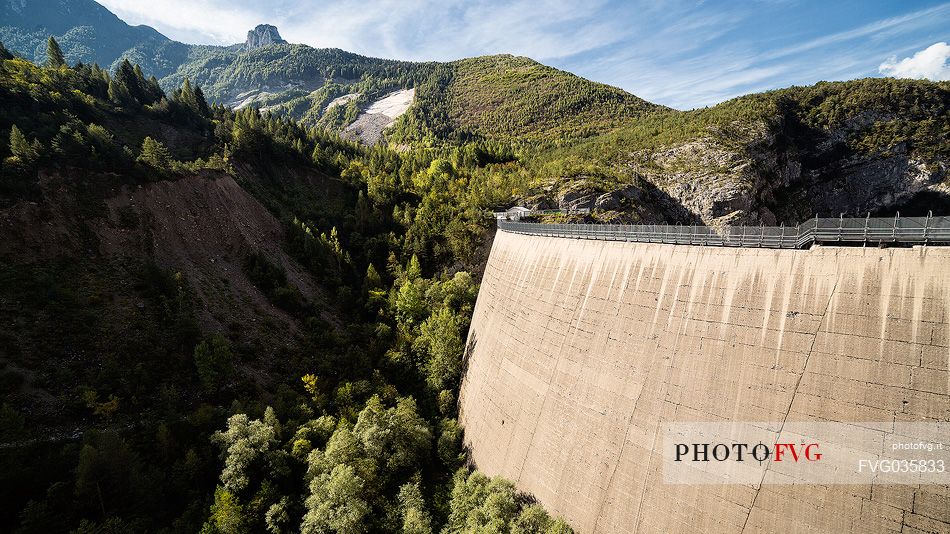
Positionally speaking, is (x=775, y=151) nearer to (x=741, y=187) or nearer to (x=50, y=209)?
(x=741, y=187)

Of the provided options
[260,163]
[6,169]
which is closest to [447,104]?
[260,163]

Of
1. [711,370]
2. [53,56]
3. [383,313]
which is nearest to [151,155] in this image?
[383,313]

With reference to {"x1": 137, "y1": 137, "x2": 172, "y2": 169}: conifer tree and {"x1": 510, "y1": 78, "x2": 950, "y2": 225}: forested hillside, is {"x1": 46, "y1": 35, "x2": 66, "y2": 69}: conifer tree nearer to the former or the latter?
{"x1": 137, "y1": 137, "x2": 172, "y2": 169}: conifer tree

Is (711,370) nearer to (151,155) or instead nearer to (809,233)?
(809,233)

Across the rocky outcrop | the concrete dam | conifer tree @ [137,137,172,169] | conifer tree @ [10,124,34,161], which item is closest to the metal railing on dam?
the concrete dam

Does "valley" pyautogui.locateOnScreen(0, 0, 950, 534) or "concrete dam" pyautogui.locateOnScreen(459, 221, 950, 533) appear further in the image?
"valley" pyautogui.locateOnScreen(0, 0, 950, 534)

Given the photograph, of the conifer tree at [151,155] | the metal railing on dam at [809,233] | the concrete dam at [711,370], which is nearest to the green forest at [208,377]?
the conifer tree at [151,155]
